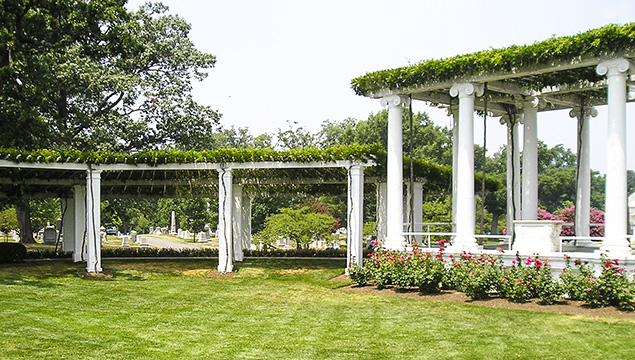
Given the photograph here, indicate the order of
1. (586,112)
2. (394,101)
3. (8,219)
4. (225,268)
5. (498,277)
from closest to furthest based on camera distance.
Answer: (498,277), (394,101), (586,112), (225,268), (8,219)

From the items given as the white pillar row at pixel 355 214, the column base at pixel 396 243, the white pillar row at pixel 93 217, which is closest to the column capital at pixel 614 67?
the column base at pixel 396 243

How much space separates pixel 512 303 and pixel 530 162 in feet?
24.0

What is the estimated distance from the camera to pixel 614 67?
1470 centimetres

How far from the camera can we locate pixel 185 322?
12812 mm

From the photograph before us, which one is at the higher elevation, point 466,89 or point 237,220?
point 466,89

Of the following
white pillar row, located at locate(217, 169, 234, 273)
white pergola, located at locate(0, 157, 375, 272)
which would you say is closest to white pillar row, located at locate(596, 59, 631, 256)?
white pergola, located at locate(0, 157, 375, 272)

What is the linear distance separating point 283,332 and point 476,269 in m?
5.82

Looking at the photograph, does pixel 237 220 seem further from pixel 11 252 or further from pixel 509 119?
pixel 509 119

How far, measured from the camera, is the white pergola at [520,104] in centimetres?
A: 1460

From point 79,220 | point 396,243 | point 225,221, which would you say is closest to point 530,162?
point 396,243

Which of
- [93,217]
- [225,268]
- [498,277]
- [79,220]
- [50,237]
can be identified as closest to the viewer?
[498,277]

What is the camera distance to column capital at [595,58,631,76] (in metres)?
14.5

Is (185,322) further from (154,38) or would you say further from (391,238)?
(154,38)

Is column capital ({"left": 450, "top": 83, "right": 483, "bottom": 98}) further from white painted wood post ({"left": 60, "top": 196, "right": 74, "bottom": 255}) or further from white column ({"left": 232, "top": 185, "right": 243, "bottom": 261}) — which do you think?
Result: white painted wood post ({"left": 60, "top": 196, "right": 74, "bottom": 255})
